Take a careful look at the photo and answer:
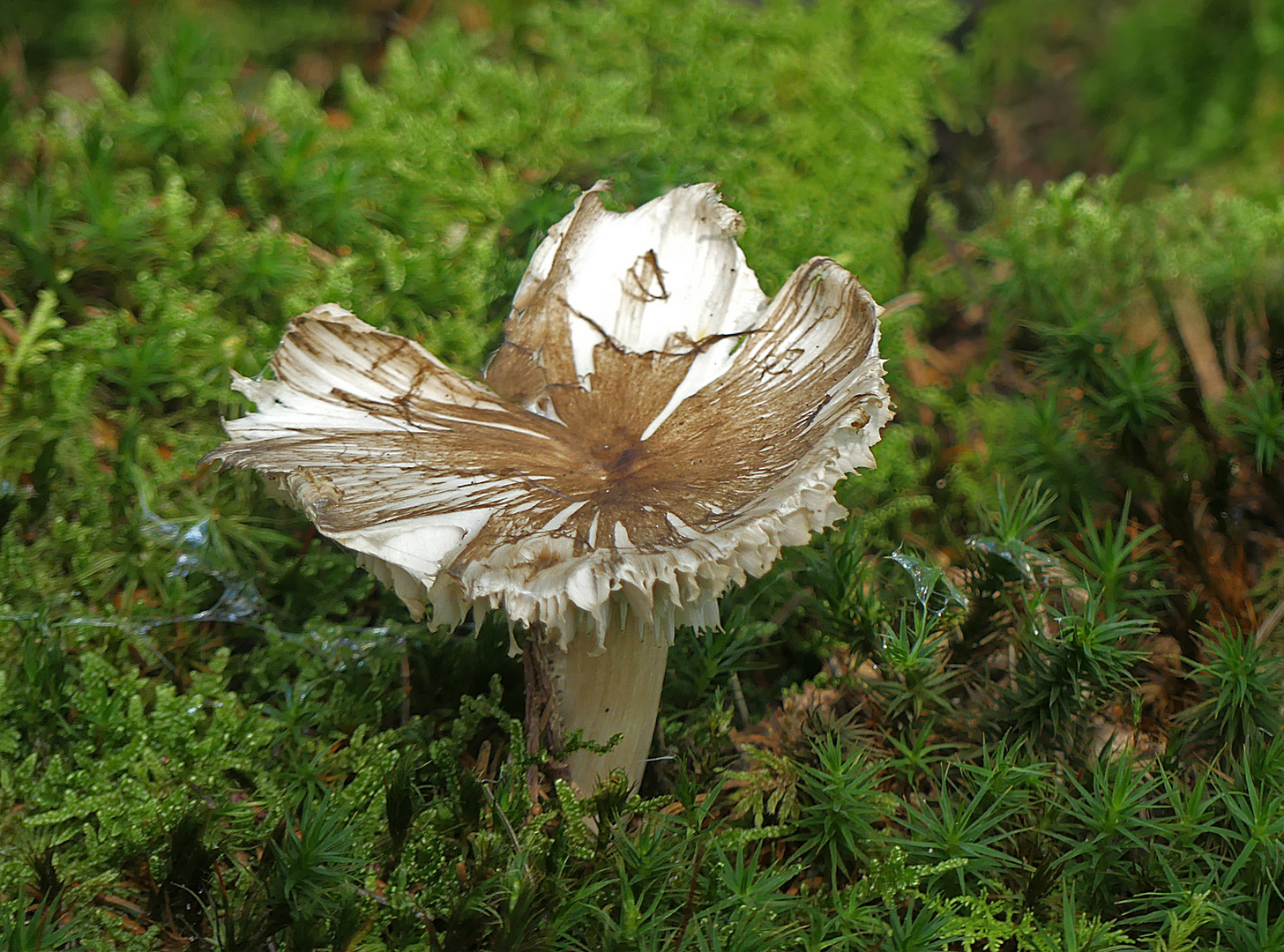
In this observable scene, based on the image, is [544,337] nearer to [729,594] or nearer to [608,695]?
[729,594]

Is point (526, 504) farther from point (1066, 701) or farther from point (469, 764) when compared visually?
point (1066, 701)

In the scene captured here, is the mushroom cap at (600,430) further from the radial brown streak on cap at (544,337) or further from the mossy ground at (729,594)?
the mossy ground at (729,594)

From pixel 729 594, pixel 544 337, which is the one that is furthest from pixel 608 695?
pixel 544 337

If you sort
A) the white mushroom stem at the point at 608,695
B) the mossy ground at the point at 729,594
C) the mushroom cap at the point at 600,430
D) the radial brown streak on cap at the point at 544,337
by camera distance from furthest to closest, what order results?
1. the radial brown streak on cap at the point at 544,337
2. the white mushroom stem at the point at 608,695
3. the mossy ground at the point at 729,594
4. the mushroom cap at the point at 600,430

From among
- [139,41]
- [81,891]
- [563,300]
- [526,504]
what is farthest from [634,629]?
[139,41]

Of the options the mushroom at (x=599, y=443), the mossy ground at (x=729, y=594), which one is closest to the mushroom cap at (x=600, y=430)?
the mushroom at (x=599, y=443)

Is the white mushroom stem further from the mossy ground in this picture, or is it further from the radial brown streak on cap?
the radial brown streak on cap
